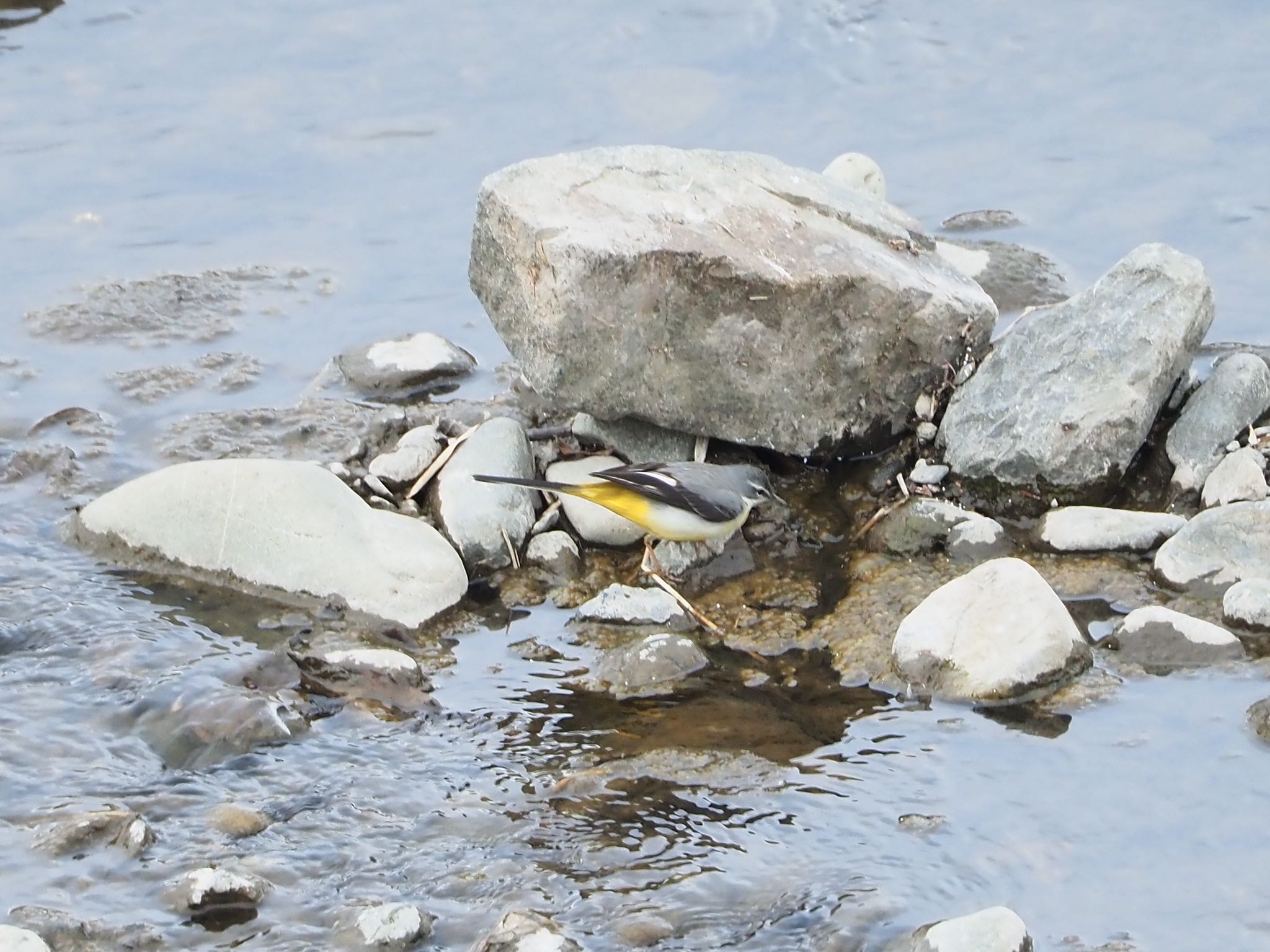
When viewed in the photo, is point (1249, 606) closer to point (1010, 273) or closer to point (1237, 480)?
point (1237, 480)

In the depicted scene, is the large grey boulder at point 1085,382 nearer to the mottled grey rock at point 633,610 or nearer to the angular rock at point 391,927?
the mottled grey rock at point 633,610

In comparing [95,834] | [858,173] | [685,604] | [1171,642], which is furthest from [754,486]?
[858,173]

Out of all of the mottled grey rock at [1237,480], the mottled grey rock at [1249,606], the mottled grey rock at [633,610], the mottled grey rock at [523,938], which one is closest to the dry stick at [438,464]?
the mottled grey rock at [633,610]

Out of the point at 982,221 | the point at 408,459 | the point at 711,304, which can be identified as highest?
the point at 711,304

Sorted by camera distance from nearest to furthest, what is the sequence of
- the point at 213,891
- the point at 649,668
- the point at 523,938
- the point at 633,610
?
the point at 523,938, the point at 213,891, the point at 649,668, the point at 633,610

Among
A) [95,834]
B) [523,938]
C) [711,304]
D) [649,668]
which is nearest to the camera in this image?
[523,938]

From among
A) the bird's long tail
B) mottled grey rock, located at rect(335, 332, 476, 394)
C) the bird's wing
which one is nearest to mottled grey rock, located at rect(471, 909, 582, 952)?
the bird's wing

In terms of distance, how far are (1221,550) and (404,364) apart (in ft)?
13.9

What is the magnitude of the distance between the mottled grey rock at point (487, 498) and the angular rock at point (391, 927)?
91.6 inches

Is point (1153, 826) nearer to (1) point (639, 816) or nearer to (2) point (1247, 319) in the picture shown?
(1) point (639, 816)

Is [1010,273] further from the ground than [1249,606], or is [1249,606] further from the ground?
[1010,273]

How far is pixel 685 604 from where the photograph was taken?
6.47 meters

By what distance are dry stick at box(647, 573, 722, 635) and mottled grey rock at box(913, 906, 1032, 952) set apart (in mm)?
2099

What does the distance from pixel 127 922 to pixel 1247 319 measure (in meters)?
6.37
